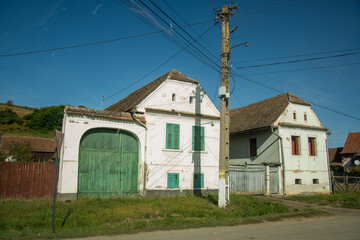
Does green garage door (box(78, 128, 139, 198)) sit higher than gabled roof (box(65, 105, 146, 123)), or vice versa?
gabled roof (box(65, 105, 146, 123))

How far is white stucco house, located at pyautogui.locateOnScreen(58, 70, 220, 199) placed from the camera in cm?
1459

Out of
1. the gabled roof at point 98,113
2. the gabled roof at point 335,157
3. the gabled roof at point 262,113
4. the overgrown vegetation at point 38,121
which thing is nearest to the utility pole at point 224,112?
the gabled roof at point 98,113

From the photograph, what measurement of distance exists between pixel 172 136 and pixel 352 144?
28212mm

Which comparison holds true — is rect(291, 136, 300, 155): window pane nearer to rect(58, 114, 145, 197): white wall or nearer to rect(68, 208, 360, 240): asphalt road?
rect(68, 208, 360, 240): asphalt road

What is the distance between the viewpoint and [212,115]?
18.9m

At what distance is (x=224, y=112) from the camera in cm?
1352

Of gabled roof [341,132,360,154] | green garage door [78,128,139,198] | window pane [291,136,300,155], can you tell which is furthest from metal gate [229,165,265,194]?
gabled roof [341,132,360,154]

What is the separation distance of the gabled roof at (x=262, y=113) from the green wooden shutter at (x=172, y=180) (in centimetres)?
→ 910

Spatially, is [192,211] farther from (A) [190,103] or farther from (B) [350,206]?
(B) [350,206]

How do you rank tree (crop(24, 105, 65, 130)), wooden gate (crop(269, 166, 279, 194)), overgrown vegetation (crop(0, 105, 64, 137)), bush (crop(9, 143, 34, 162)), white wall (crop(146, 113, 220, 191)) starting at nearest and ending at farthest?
white wall (crop(146, 113, 220, 191)) < wooden gate (crop(269, 166, 279, 194)) < bush (crop(9, 143, 34, 162)) < overgrown vegetation (crop(0, 105, 64, 137)) < tree (crop(24, 105, 65, 130))

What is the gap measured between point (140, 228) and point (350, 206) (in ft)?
43.5

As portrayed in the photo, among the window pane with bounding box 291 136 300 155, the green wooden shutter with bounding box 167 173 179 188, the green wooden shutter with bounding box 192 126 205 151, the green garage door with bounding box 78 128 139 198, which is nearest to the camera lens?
the green garage door with bounding box 78 128 139 198

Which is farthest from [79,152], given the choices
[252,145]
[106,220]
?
[252,145]

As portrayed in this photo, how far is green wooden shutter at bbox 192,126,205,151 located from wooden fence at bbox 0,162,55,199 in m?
8.41
